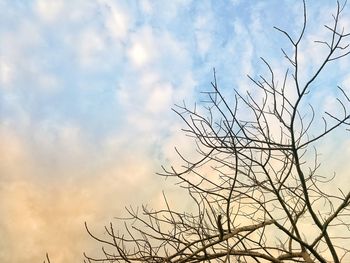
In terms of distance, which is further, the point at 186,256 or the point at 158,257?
the point at 158,257

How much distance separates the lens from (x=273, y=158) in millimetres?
5254

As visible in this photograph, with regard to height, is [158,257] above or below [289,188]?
below

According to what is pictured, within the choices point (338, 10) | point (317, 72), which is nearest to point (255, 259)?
point (317, 72)

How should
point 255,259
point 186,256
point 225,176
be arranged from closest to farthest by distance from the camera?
point 186,256
point 255,259
point 225,176

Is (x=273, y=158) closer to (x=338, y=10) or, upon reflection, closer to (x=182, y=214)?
(x=182, y=214)

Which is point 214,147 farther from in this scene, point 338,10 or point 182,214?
point 338,10

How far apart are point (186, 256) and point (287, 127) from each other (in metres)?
1.65

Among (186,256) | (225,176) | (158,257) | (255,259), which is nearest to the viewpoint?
(186,256)

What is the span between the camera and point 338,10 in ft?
14.3

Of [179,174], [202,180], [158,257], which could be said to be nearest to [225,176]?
[202,180]

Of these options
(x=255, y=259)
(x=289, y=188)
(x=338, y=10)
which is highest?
(x=338, y=10)

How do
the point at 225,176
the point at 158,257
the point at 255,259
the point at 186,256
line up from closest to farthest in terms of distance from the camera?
the point at 186,256 < the point at 158,257 < the point at 255,259 < the point at 225,176

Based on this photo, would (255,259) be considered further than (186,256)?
Yes

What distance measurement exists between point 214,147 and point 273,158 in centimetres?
91
